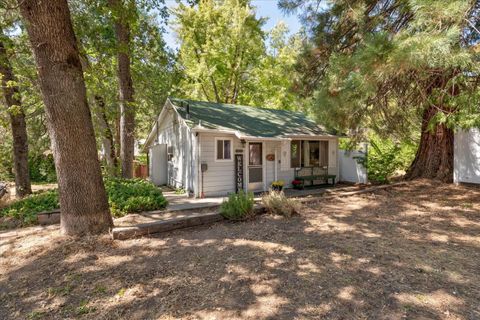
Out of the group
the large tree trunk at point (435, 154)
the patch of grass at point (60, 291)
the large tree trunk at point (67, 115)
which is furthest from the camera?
the large tree trunk at point (435, 154)

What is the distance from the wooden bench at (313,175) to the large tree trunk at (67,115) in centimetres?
794

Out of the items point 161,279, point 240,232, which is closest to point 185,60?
point 240,232

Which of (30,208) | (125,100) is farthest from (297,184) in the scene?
(30,208)

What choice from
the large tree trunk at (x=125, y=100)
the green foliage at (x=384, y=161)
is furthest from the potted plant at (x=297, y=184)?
the large tree trunk at (x=125, y=100)

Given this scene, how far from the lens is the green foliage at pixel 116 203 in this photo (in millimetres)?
6375

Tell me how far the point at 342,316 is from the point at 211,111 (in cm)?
991

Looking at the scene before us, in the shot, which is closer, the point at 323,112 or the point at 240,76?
the point at 323,112

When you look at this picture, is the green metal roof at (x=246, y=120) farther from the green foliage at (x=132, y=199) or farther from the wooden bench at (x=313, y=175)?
the green foliage at (x=132, y=199)

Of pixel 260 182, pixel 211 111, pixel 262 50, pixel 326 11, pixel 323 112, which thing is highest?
pixel 262 50

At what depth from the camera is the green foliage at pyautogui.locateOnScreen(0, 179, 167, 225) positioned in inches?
251

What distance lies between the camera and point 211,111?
1151 cm

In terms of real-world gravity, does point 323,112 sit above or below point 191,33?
below

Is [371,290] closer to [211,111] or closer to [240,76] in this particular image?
[211,111]

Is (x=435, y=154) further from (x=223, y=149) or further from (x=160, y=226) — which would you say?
(x=160, y=226)
